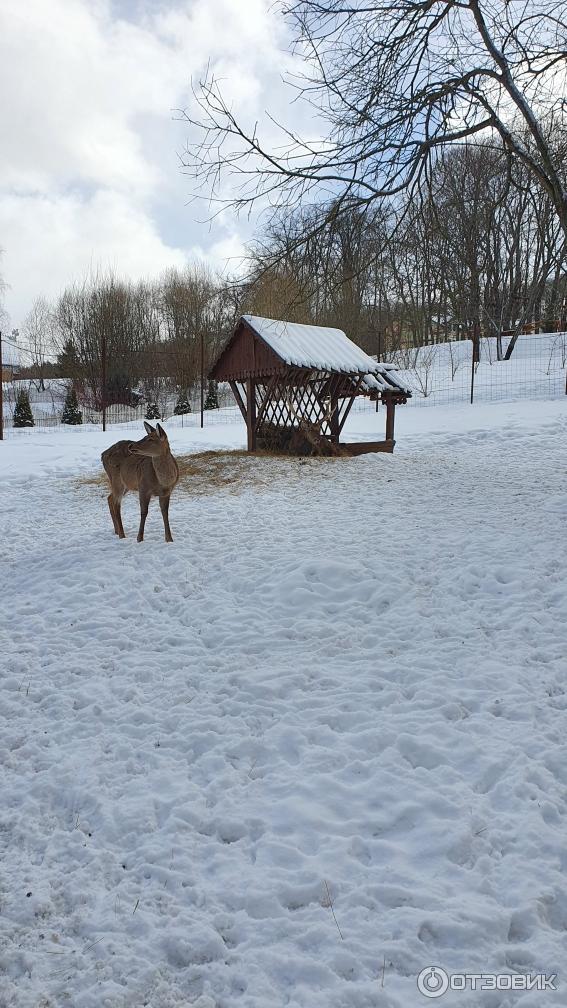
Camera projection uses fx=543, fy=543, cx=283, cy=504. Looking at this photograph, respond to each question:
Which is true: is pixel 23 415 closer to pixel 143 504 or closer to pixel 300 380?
pixel 300 380

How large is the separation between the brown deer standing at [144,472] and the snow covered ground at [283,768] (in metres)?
0.38

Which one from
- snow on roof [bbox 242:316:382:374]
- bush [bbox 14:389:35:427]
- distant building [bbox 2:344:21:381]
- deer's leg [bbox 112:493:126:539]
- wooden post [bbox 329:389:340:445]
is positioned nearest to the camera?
deer's leg [bbox 112:493:126:539]

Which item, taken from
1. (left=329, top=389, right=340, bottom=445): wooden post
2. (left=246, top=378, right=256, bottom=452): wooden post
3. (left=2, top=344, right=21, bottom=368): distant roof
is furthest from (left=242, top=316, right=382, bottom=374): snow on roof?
(left=2, top=344, right=21, bottom=368): distant roof

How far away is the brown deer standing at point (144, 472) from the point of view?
17.7 feet

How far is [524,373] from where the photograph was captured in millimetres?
23422

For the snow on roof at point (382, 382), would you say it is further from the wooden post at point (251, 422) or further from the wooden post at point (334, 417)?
the wooden post at point (251, 422)

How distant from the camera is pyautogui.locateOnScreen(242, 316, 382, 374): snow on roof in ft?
35.7

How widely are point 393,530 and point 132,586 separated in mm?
2796

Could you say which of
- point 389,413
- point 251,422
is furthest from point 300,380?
point 389,413

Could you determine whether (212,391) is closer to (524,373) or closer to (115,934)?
(524,373)

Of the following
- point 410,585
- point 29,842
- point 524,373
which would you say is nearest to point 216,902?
point 29,842

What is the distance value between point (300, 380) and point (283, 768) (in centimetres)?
1008

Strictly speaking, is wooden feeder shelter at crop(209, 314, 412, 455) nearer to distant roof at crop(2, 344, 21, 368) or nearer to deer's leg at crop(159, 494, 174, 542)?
deer's leg at crop(159, 494, 174, 542)

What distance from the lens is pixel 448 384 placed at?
2406 centimetres
